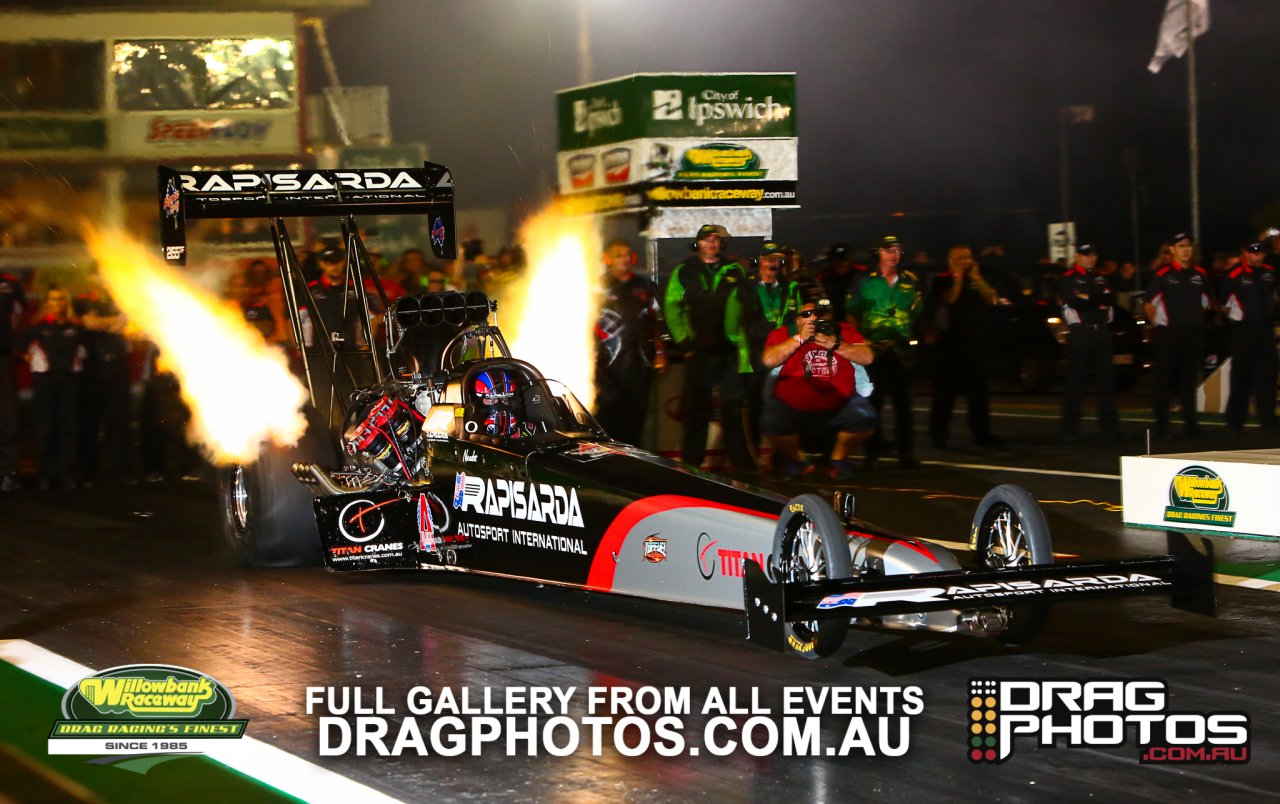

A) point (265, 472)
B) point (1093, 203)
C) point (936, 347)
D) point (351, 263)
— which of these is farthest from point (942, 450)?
point (1093, 203)

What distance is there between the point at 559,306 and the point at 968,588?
7079 millimetres

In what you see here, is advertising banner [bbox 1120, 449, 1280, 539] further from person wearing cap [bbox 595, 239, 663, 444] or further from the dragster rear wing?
the dragster rear wing

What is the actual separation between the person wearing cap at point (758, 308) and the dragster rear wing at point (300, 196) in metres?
3.05

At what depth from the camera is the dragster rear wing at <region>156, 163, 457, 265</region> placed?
35.8 ft

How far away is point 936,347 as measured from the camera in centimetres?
1551

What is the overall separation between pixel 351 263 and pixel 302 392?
109 cm

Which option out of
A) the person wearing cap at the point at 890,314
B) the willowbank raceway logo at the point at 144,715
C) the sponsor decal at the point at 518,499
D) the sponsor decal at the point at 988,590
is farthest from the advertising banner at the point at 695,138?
the sponsor decal at the point at 988,590

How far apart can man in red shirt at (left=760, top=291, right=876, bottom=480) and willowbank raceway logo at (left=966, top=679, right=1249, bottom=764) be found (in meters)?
6.87

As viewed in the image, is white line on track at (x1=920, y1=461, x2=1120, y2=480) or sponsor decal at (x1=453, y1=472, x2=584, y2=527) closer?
sponsor decal at (x1=453, y1=472, x2=584, y2=527)

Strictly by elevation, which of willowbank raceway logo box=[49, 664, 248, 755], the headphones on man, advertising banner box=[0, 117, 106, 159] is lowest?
willowbank raceway logo box=[49, 664, 248, 755]

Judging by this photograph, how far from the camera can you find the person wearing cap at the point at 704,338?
13656 millimetres

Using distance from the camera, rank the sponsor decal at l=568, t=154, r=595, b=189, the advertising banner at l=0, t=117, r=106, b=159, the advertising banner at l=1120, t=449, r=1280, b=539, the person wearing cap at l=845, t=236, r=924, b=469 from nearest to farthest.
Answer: the advertising banner at l=1120, t=449, r=1280, b=539
the person wearing cap at l=845, t=236, r=924, b=469
the advertising banner at l=0, t=117, r=106, b=159
the sponsor decal at l=568, t=154, r=595, b=189

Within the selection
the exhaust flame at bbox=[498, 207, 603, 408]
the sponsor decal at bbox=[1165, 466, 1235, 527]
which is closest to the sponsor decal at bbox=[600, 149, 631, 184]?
the exhaust flame at bbox=[498, 207, 603, 408]

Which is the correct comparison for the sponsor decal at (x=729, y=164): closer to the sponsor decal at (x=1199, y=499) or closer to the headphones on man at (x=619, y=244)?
the headphones on man at (x=619, y=244)
